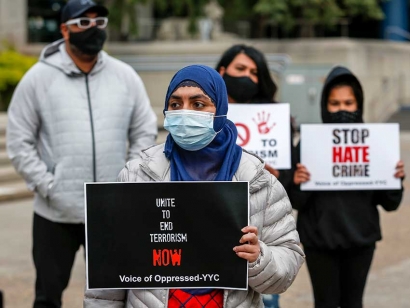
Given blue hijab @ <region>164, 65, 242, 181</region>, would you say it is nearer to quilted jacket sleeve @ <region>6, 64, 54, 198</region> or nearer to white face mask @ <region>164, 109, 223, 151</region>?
white face mask @ <region>164, 109, 223, 151</region>

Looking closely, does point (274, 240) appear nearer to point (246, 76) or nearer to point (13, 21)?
point (246, 76)

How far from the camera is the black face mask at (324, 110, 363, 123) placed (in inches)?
215

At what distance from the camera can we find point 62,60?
552 centimetres

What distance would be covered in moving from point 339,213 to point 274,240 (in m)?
2.01

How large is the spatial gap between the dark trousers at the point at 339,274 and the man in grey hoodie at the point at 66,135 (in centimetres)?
137

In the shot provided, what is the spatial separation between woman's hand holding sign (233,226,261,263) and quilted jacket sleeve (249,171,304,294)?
62 millimetres

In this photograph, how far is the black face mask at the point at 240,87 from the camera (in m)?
5.57

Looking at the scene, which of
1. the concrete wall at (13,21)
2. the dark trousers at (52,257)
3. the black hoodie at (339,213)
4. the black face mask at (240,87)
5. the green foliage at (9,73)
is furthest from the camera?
the concrete wall at (13,21)

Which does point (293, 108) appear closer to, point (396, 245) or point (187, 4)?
point (187, 4)

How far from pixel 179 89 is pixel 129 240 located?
0.58 metres

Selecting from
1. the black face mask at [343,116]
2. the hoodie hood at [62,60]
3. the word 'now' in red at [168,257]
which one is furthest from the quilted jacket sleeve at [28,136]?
the word 'now' in red at [168,257]

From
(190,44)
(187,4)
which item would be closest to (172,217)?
(190,44)

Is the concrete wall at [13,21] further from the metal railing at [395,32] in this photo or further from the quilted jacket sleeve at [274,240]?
the quilted jacket sleeve at [274,240]

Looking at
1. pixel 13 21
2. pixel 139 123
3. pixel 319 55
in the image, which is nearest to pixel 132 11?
pixel 13 21
